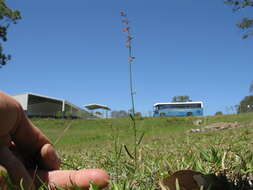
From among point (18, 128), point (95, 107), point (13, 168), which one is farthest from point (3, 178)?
point (95, 107)

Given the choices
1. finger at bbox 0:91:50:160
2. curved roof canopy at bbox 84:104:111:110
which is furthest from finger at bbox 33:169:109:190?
curved roof canopy at bbox 84:104:111:110

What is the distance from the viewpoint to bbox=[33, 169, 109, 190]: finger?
3.78 ft

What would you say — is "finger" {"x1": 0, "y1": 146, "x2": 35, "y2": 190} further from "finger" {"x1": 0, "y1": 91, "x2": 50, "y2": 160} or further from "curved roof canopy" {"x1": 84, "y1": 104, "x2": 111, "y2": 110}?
"curved roof canopy" {"x1": 84, "y1": 104, "x2": 111, "y2": 110}

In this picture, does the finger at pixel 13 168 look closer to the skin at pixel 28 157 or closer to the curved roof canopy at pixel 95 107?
the skin at pixel 28 157

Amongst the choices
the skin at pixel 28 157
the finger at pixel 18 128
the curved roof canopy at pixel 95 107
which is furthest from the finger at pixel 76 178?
the curved roof canopy at pixel 95 107

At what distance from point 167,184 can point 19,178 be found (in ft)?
1.86

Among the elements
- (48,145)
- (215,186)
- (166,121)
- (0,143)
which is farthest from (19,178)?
(166,121)

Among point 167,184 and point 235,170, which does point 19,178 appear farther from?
point 235,170

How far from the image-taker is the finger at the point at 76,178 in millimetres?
1153

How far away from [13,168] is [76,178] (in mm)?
263

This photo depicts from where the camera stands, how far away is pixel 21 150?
4.16ft

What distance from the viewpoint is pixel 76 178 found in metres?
1.19

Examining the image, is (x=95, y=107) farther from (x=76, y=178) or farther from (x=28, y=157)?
(x=28, y=157)

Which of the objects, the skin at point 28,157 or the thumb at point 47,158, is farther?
the thumb at point 47,158
